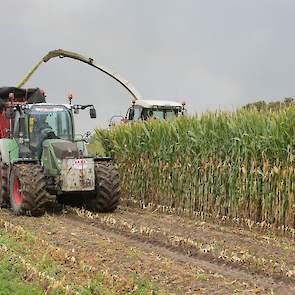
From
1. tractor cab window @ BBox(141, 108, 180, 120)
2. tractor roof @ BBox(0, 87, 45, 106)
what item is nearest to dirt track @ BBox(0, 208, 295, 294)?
tractor roof @ BBox(0, 87, 45, 106)

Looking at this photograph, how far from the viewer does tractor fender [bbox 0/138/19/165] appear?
1315 centimetres

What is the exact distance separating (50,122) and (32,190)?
191 centimetres

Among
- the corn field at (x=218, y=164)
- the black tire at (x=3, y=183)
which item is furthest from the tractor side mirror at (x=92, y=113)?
the black tire at (x=3, y=183)

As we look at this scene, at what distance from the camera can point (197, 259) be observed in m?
7.88

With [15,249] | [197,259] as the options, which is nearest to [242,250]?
[197,259]

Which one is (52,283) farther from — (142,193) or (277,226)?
(142,193)

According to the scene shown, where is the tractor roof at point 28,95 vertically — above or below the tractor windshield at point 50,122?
above

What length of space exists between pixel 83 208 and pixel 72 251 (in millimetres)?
4936

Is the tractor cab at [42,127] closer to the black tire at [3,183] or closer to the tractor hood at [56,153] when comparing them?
the tractor hood at [56,153]

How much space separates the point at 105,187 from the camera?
1233cm

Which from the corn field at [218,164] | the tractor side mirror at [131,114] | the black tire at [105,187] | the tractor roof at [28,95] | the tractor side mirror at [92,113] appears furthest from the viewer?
the tractor side mirror at [131,114]

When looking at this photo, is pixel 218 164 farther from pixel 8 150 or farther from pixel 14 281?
pixel 14 281

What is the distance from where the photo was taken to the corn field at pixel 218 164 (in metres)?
10.6

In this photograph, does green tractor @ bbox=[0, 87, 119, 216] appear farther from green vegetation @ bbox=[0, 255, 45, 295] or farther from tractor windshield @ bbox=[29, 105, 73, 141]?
green vegetation @ bbox=[0, 255, 45, 295]
